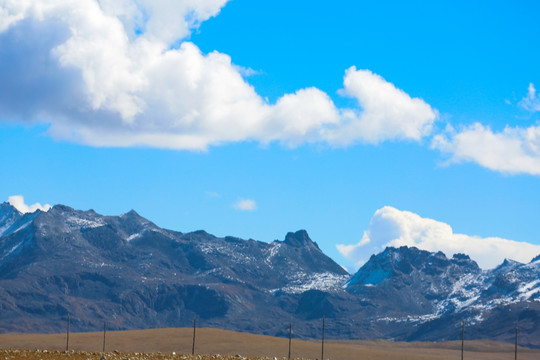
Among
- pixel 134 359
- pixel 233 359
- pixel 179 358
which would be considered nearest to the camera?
pixel 134 359

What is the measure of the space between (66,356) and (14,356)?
4.92 m

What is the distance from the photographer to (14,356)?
79.9 m

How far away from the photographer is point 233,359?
92750mm

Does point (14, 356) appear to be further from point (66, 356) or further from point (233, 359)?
point (233, 359)

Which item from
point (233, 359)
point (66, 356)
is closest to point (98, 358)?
point (66, 356)

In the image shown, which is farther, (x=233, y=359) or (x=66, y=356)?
(x=233, y=359)

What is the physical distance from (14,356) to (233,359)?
2434 cm

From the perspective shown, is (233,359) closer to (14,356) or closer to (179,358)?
(179,358)

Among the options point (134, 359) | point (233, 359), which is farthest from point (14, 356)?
point (233, 359)

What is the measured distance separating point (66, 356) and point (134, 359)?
7680 millimetres

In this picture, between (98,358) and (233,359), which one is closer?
(98,358)

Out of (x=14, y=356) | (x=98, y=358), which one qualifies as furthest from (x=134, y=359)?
(x=14, y=356)

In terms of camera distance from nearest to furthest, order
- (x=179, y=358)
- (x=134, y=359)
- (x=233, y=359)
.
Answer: (x=134, y=359), (x=179, y=358), (x=233, y=359)

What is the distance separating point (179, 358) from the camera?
8462cm
